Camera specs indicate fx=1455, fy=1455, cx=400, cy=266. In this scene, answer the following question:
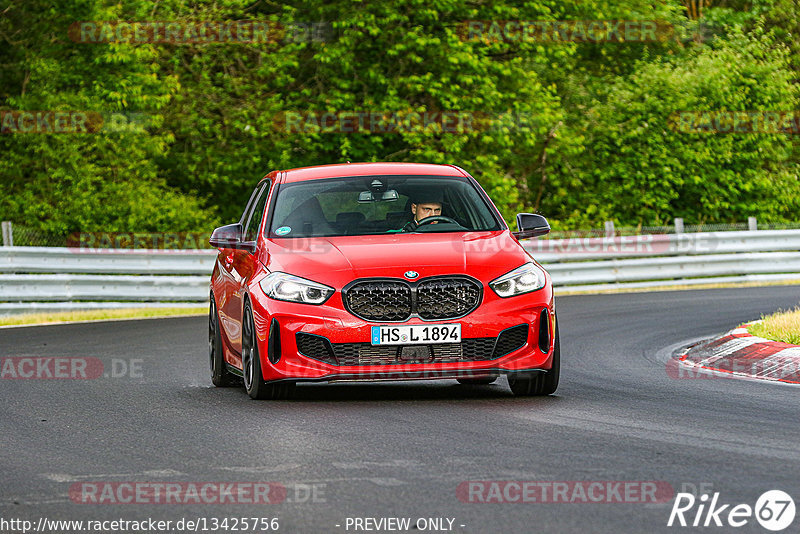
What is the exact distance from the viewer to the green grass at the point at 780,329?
1214 cm

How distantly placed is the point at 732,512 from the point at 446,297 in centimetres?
397

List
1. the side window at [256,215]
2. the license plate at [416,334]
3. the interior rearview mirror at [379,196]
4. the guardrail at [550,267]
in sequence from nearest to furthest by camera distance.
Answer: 1. the license plate at [416,334]
2. the interior rearview mirror at [379,196]
3. the side window at [256,215]
4. the guardrail at [550,267]

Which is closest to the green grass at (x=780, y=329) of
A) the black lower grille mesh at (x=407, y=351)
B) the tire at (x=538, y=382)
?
the tire at (x=538, y=382)

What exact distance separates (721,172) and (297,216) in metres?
30.6

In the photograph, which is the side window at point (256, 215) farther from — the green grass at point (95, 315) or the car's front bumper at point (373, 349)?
the green grass at point (95, 315)

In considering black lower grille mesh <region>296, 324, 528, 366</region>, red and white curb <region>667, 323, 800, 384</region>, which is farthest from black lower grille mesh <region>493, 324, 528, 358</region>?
red and white curb <region>667, 323, 800, 384</region>

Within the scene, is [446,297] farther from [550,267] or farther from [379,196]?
[550,267]

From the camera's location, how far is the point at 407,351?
9.48m

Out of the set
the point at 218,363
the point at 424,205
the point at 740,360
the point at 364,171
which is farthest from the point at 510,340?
the point at 740,360

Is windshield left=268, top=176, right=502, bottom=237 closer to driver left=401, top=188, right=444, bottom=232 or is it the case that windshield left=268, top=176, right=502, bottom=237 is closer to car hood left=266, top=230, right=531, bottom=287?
driver left=401, top=188, right=444, bottom=232

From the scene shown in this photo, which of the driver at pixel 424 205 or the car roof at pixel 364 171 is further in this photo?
the car roof at pixel 364 171

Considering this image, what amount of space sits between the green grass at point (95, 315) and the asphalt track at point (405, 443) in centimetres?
829

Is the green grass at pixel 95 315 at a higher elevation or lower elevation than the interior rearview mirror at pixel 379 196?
lower

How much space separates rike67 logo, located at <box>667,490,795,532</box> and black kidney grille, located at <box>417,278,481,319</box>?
11.8 feet
